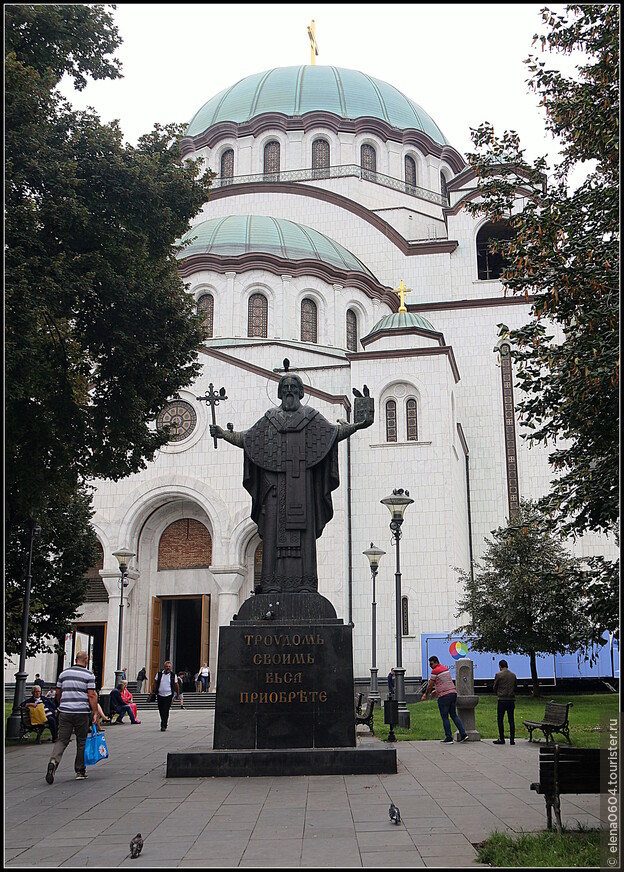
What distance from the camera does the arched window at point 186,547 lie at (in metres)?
33.1

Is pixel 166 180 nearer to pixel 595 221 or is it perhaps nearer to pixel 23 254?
pixel 23 254

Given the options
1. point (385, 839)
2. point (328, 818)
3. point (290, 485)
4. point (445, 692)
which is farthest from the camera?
point (445, 692)

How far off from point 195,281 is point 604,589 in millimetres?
27734

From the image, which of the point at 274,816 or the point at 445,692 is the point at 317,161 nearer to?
the point at 445,692

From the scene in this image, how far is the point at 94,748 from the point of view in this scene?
37.1 feet

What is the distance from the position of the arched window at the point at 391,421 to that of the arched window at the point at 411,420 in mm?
477

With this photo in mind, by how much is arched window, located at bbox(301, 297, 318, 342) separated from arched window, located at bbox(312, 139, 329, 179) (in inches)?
394

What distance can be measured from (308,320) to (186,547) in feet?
34.9

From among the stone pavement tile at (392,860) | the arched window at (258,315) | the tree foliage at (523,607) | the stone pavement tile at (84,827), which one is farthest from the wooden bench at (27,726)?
the arched window at (258,315)

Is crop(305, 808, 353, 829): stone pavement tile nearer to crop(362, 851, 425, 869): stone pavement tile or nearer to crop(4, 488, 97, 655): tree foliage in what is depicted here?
crop(362, 851, 425, 869): stone pavement tile

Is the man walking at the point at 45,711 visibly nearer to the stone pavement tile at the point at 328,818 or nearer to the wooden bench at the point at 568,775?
the stone pavement tile at the point at 328,818

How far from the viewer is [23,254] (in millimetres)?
13094

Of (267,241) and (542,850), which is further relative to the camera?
(267,241)

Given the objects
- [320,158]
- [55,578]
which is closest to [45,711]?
[55,578]
